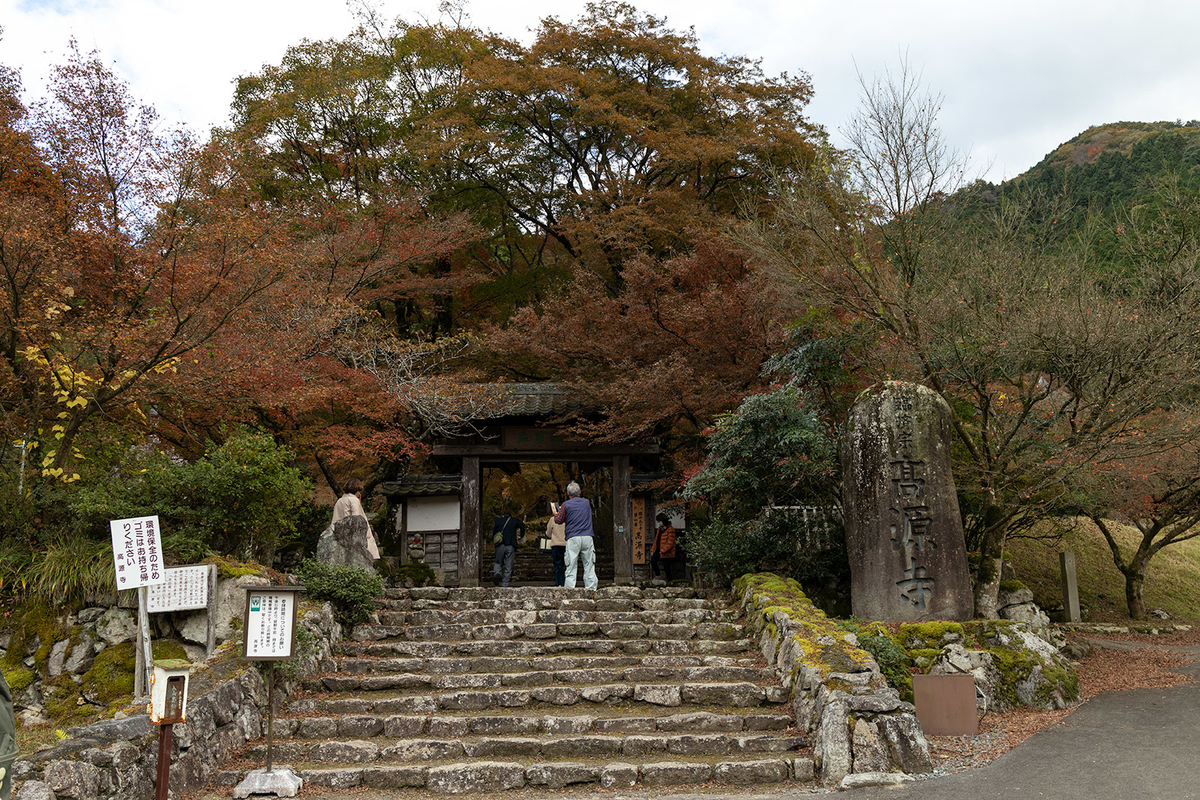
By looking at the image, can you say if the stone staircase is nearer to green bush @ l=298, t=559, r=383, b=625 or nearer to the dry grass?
green bush @ l=298, t=559, r=383, b=625

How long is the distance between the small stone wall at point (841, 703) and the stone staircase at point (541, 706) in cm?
22

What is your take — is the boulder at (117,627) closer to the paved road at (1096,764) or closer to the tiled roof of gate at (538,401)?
the tiled roof of gate at (538,401)

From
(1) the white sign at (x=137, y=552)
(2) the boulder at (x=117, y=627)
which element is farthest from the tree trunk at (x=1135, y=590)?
(2) the boulder at (x=117, y=627)

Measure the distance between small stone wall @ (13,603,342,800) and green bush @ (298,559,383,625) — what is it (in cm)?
112

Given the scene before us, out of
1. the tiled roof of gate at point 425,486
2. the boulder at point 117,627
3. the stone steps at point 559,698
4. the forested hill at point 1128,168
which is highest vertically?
the forested hill at point 1128,168

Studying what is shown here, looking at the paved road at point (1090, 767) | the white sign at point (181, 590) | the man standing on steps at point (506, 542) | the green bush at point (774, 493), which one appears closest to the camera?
the paved road at point (1090, 767)

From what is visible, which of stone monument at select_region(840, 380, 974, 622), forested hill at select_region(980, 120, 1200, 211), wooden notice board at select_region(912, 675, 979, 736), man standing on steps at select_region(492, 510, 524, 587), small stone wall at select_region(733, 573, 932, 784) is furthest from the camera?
forested hill at select_region(980, 120, 1200, 211)

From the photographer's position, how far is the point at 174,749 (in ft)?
20.0

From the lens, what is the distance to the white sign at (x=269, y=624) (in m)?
6.45

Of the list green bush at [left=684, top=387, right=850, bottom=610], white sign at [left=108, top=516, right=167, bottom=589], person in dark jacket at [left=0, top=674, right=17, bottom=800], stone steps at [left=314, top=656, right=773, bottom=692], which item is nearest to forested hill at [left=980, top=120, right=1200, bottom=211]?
green bush at [left=684, top=387, right=850, bottom=610]

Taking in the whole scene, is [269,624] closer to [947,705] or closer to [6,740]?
[6,740]

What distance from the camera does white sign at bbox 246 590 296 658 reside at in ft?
21.2

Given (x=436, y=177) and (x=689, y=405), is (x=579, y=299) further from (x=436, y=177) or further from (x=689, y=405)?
(x=436, y=177)

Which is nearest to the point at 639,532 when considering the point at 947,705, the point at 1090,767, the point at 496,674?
the point at 496,674
